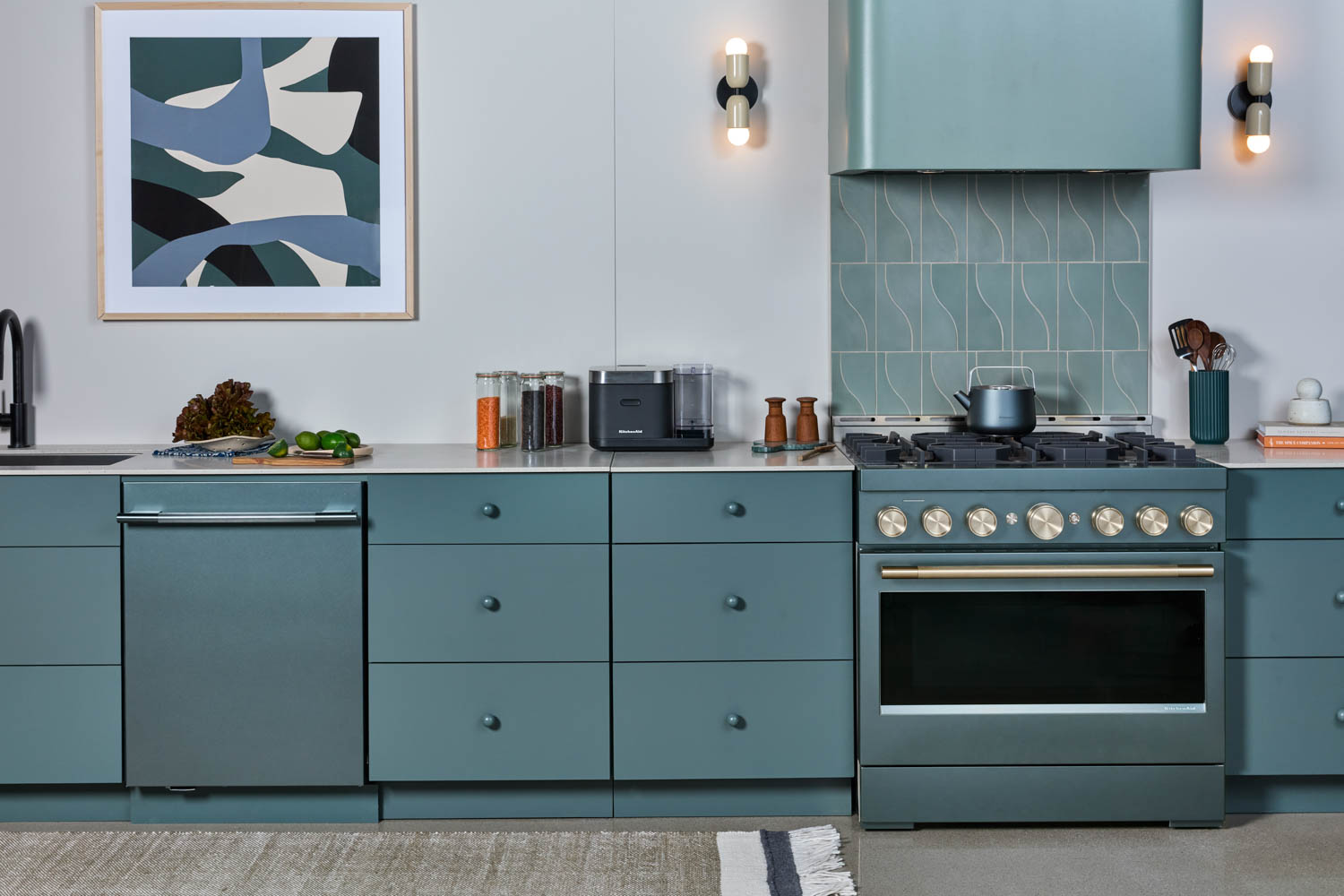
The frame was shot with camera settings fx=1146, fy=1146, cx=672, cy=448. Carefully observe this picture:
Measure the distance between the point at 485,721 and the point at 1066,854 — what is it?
1.37m

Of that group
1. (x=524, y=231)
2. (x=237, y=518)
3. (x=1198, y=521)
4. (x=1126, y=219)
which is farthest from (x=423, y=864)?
(x=1126, y=219)

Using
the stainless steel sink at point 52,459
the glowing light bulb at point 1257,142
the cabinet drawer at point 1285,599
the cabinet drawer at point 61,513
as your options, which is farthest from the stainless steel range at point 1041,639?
the stainless steel sink at point 52,459

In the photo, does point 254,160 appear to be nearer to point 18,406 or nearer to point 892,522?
point 18,406

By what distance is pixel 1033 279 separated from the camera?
3.24m

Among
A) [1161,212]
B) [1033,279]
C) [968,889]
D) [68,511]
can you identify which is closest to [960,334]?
[1033,279]

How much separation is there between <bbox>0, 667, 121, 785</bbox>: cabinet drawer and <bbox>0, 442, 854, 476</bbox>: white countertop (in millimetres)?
481

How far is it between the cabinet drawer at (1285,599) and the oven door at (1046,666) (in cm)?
11

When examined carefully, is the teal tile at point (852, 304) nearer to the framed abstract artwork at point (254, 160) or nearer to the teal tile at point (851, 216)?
the teal tile at point (851, 216)

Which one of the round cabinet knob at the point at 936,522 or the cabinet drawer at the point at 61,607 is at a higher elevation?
the round cabinet knob at the point at 936,522

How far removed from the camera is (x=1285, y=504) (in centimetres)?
271

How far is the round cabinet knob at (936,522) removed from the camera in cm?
262

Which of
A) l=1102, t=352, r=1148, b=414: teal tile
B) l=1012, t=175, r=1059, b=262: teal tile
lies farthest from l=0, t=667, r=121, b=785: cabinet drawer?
l=1102, t=352, r=1148, b=414: teal tile

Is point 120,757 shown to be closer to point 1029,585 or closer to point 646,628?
point 646,628

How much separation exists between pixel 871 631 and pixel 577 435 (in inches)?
42.3
